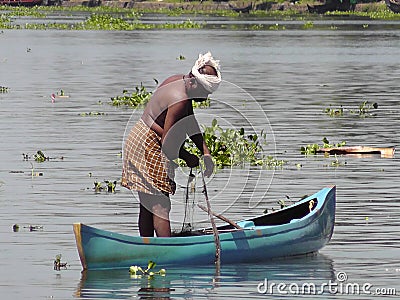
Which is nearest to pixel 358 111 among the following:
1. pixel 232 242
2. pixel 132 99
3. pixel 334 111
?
pixel 334 111

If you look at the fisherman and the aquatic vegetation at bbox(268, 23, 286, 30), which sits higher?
the aquatic vegetation at bbox(268, 23, 286, 30)

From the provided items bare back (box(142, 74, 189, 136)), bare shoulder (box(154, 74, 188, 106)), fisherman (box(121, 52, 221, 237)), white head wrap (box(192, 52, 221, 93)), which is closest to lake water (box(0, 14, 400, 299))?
fisherman (box(121, 52, 221, 237))

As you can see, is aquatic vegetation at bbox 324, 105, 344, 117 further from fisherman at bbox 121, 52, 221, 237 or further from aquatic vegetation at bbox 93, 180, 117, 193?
fisherman at bbox 121, 52, 221, 237

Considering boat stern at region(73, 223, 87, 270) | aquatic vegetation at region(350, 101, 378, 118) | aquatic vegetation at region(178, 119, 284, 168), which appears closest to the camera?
boat stern at region(73, 223, 87, 270)

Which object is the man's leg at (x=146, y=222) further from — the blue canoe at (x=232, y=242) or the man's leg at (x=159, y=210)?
the blue canoe at (x=232, y=242)

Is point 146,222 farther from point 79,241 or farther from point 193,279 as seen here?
point 79,241

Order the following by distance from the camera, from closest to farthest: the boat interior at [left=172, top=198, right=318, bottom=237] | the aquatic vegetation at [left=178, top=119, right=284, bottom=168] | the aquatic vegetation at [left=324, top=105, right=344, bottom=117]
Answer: the boat interior at [left=172, top=198, right=318, bottom=237] → the aquatic vegetation at [left=178, top=119, right=284, bottom=168] → the aquatic vegetation at [left=324, top=105, right=344, bottom=117]

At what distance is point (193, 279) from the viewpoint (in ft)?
45.1

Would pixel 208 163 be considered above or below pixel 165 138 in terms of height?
below

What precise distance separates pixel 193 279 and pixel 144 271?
48cm

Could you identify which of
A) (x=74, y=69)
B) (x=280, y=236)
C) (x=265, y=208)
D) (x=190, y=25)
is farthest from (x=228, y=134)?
(x=190, y=25)

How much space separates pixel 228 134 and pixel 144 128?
8.71 meters

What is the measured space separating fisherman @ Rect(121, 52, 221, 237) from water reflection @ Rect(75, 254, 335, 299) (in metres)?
0.58

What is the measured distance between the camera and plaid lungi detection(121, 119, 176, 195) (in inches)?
550
